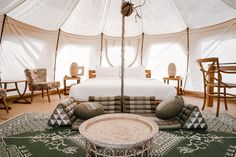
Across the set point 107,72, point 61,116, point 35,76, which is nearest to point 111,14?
point 107,72

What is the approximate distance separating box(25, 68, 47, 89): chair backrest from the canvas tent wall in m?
0.29

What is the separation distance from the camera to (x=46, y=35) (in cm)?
445

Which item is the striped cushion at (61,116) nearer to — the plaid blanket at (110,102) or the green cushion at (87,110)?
the green cushion at (87,110)

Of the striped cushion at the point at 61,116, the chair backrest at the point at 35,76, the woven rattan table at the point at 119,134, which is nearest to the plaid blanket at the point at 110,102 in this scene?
the striped cushion at the point at 61,116

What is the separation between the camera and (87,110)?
81.2 inches

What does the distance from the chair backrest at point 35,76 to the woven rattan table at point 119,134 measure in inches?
106

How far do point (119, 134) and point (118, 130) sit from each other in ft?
0.23

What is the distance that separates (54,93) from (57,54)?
3.75 feet

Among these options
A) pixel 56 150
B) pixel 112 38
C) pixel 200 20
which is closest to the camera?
pixel 56 150

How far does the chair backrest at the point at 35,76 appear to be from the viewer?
3514 mm

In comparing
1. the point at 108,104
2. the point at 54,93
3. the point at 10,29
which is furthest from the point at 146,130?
the point at 54,93

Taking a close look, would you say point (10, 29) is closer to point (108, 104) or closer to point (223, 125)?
point (108, 104)

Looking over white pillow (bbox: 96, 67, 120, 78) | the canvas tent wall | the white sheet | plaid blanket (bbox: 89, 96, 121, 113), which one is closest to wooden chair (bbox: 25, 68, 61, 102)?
the canvas tent wall

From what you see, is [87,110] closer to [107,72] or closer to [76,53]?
[107,72]
